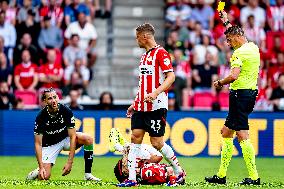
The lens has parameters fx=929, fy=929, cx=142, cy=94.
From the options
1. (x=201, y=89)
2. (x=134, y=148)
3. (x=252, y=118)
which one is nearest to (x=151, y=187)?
(x=134, y=148)

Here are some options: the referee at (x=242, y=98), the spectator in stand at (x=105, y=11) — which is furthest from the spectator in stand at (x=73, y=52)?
the referee at (x=242, y=98)

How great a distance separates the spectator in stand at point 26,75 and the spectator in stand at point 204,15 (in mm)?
4695

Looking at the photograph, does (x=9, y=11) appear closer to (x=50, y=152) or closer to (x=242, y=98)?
(x=50, y=152)

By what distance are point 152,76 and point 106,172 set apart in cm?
339

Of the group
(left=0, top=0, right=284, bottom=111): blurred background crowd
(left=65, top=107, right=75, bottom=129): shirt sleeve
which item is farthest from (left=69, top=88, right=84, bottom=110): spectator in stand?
(left=65, top=107, right=75, bottom=129): shirt sleeve

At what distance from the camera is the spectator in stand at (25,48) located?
73.7ft

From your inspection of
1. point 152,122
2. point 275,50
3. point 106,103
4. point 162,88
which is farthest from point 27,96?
point 162,88

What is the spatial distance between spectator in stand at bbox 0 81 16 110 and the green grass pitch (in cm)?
226

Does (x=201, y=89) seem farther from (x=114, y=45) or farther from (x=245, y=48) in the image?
(x=245, y=48)

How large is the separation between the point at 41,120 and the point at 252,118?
6.74m

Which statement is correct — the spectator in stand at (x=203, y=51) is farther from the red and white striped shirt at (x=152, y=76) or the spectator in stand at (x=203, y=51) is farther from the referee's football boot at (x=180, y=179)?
the red and white striped shirt at (x=152, y=76)

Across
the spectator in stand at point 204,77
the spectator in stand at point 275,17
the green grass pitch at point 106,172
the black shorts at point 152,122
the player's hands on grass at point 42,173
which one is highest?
the spectator in stand at point 275,17

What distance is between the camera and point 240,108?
43.2ft

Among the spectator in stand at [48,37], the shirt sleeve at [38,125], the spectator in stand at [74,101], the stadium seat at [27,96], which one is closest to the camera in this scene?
the shirt sleeve at [38,125]
